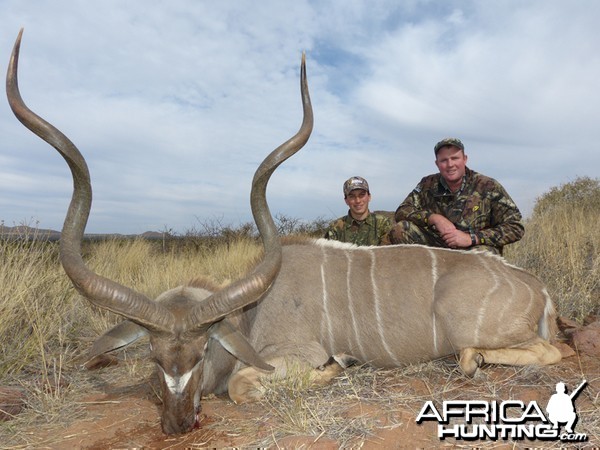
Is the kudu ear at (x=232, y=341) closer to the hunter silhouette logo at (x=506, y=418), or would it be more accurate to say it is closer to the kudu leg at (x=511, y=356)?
the hunter silhouette logo at (x=506, y=418)

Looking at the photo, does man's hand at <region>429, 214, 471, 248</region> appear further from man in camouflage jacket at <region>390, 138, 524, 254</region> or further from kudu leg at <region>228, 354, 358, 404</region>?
kudu leg at <region>228, 354, 358, 404</region>

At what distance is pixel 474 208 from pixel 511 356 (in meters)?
1.81

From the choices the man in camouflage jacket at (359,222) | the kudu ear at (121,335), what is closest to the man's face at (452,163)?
the man in camouflage jacket at (359,222)

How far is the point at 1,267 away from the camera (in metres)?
3.94

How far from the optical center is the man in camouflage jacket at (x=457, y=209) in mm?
4035

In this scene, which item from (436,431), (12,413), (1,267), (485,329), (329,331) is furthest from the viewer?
(1,267)

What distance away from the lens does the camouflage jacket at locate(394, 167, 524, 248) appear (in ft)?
13.1

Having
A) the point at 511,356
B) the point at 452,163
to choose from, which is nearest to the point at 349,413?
the point at 511,356

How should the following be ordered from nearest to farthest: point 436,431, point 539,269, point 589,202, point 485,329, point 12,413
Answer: point 436,431 < point 12,413 < point 485,329 < point 539,269 < point 589,202

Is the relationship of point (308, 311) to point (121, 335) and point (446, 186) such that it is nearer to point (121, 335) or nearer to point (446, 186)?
point (121, 335)

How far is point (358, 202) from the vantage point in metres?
4.99

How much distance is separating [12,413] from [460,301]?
2.51 m

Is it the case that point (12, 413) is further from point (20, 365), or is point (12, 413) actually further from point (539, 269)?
point (539, 269)

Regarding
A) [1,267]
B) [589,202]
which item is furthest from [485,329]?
[589,202]
